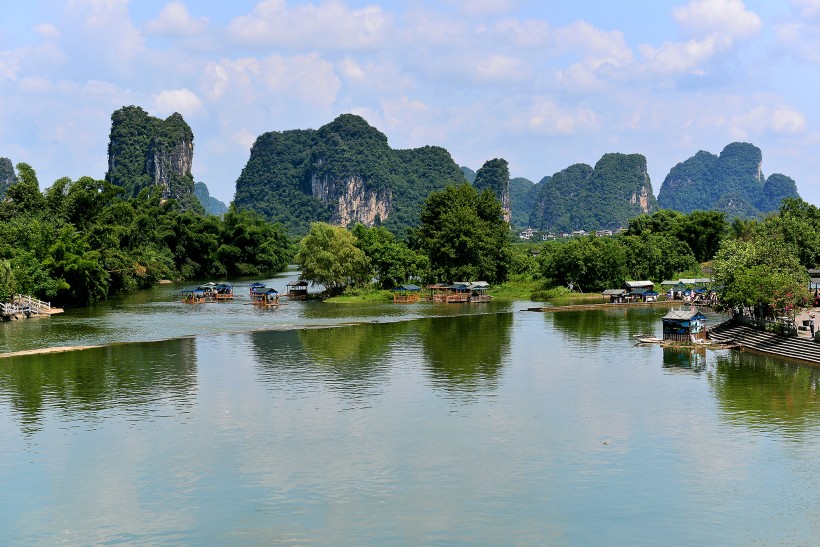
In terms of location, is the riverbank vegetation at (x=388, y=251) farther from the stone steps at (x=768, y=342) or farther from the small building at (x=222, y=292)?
the stone steps at (x=768, y=342)

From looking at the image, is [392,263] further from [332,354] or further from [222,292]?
[332,354]

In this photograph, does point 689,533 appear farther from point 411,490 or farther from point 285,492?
point 285,492

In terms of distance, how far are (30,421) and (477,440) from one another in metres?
15.8

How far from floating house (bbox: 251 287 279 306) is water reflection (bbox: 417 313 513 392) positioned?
18.8m

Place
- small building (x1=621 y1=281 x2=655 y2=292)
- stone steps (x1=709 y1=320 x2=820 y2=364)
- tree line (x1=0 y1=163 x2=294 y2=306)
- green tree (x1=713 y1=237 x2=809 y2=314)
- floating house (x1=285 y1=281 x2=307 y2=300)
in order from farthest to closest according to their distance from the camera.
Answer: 1. floating house (x1=285 y1=281 x2=307 y2=300)
2. small building (x1=621 y1=281 x2=655 y2=292)
3. tree line (x1=0 y1=163 x2=294 y2=306)
4. green tree (x1=713 y1=237 x2=809 y2=314)
5. stone steps (x1=709 y1=320 x2=820 y2=364)

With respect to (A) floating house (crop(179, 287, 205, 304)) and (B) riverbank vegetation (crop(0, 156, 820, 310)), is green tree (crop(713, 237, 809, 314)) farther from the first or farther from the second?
(A) floating house (crop(179, 287, 205, 304))

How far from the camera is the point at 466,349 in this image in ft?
156

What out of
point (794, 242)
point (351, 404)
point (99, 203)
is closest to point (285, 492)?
point (351, 404)

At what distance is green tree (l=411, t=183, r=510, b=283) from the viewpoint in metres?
84.9

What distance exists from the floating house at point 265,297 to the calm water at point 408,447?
93.2 feet

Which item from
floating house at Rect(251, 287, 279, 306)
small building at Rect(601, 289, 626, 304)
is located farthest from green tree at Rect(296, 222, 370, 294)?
small building at Rect(601, 289, 626, 304)

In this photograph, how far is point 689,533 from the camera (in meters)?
20.5

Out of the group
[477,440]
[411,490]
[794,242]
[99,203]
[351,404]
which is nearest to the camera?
[411,490]

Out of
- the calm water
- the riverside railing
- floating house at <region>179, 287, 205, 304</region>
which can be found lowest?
the calm water
